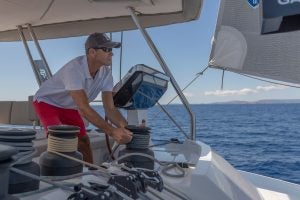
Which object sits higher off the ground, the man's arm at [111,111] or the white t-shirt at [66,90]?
the white t-shirt at [66,90]

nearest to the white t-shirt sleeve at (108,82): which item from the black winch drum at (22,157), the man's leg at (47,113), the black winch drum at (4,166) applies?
the man's leg at (47,113)

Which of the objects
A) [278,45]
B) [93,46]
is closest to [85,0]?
[93,46]

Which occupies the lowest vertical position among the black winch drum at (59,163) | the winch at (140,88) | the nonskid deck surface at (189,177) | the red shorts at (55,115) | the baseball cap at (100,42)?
the nonskid deck surface at (189,177)

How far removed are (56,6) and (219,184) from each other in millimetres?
2337

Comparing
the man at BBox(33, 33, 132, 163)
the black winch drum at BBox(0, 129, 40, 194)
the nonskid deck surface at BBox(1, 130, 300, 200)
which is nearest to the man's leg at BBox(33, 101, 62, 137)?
the man at BBox(33, 33, 132, 163)

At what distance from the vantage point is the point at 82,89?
7.88ft

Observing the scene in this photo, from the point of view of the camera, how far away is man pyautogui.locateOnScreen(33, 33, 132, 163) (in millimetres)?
2488

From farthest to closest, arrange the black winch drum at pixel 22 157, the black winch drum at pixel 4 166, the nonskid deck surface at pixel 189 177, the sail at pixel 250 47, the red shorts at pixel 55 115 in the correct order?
the sail at pixel 250 47 → the red shorts at pixel 55 115 → the nonskid deck surface at pixel 189 177 → the black winch drum at pixel 22 157 → the black winch drum at pixel 4 166

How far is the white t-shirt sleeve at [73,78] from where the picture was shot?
2427mm

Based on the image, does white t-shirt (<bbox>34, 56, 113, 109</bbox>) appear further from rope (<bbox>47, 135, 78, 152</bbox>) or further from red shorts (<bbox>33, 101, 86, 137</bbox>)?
rope (<bbox>47, 135, 78, 152</bbox>)

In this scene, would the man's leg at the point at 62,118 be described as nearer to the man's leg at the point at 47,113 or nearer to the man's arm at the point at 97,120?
the man's leg at the point at 47,113

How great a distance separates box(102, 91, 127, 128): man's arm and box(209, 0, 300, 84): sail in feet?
3.12

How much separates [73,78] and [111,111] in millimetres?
360

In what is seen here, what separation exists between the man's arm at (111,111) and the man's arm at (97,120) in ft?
1.06
